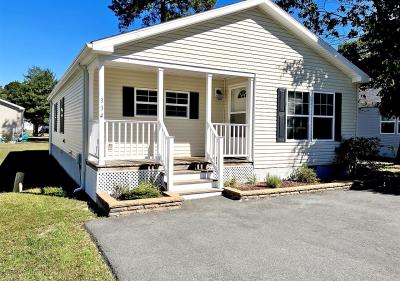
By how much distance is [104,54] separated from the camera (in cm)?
754

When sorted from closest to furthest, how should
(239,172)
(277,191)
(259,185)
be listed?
(277,191) < (259,185) < (239,172)

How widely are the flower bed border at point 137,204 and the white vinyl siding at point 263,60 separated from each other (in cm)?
340

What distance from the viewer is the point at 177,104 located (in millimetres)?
10289

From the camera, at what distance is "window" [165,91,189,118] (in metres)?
10.2

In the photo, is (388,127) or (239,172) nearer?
(239,172)

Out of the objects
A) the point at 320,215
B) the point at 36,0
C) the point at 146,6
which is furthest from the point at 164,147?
the point at 146,6

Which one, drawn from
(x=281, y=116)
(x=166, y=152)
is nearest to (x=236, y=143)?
(x=281, y=116)

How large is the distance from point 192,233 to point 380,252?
2.77 m

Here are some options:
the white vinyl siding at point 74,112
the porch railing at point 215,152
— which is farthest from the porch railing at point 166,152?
the white vinyl siding at point 74,112

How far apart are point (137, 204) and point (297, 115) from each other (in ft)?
19.8

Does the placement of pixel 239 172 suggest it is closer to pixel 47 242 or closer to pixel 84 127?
pixel 84 127

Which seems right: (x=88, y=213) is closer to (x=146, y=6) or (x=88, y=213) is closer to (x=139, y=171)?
(x=139, y=171)

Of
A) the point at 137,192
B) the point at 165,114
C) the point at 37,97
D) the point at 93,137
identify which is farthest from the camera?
the point at 37,97

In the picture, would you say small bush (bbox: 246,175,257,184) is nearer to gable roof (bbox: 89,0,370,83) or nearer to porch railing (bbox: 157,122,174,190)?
porch railing (bbox: 157,122,174,190)
